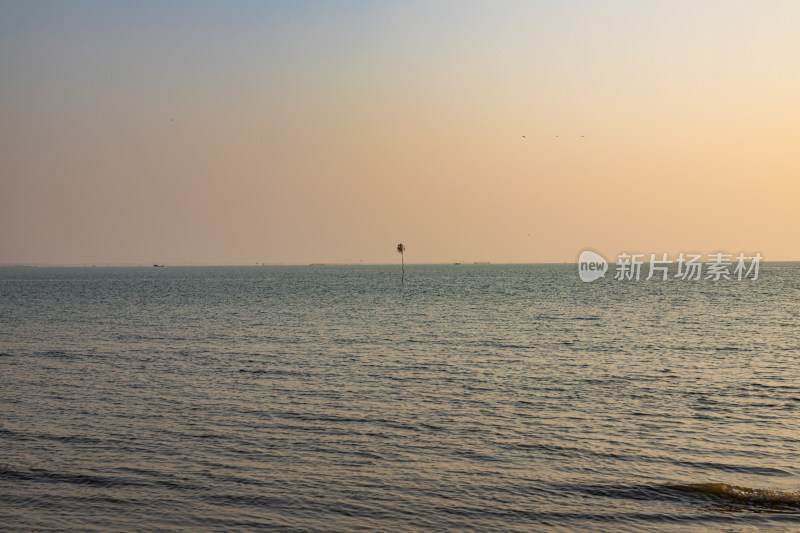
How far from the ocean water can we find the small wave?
67mm

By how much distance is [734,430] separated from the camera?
872 inches

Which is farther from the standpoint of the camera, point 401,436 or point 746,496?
point 401,436

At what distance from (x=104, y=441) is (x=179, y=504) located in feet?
22.3

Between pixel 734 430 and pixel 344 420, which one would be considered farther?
pixel 344 420

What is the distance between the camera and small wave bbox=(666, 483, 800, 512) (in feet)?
50.0

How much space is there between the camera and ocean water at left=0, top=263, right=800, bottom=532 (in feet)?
50.0

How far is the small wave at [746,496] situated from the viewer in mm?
15242

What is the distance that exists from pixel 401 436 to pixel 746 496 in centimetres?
980

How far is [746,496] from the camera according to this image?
52.1 ft

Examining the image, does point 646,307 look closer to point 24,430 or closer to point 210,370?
point 210,370

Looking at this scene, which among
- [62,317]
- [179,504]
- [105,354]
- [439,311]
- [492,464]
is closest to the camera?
[179,504]

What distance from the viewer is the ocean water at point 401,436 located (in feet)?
50.0

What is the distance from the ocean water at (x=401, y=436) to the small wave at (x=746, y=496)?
0.22 feet

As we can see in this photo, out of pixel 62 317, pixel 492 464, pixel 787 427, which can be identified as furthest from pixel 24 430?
pixel 62 317
